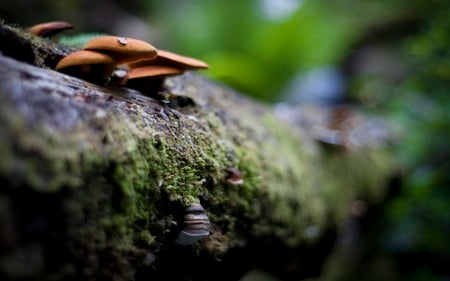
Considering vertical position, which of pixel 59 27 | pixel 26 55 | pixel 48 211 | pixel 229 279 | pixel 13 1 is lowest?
pixel 229 279

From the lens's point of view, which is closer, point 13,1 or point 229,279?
point 229,279

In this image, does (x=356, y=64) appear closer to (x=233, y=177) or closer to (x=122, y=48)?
(x=233, y=177)

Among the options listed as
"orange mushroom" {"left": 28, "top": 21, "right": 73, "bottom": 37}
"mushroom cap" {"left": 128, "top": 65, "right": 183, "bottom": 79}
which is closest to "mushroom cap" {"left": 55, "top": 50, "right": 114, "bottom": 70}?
"mushroom cap" {"left": 128, "top": 65, "right": 183, "bottom": 79}

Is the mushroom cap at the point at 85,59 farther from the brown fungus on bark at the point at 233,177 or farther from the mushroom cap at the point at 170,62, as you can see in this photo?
the brown fungus on bark at the point at 233,177

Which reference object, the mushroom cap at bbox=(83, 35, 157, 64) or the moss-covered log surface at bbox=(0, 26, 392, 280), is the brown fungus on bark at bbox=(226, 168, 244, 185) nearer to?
the moss-covered log surface at bbox=(0, 26, 392, 280)

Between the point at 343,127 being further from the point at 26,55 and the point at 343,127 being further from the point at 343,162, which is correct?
the point at 26,55

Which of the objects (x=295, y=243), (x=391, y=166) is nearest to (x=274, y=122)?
(x=295, y=243)

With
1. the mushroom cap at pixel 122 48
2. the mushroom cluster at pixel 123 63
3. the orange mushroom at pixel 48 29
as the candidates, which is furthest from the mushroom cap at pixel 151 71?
the orange mushroom at pixel 48 29
